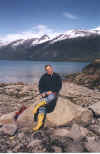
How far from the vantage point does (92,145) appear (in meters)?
5.77

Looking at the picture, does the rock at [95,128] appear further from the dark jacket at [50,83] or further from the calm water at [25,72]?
the calm water at [25,72]

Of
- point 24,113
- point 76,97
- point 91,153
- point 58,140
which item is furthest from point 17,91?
point 91,153

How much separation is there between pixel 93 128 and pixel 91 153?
2292 mm

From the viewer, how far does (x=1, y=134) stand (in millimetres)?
6738

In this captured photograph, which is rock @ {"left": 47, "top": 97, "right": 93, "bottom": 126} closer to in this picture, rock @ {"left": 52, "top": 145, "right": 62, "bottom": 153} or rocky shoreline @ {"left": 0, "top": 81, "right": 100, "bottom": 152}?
rocky shoreline @ {"left": 0, "top": 81, "right": 100, "bottom": 152}

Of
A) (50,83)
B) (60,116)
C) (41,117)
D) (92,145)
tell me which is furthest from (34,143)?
(50,83)

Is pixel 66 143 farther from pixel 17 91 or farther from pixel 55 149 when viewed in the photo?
pixel 17 91

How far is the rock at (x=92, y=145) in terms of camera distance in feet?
18.1

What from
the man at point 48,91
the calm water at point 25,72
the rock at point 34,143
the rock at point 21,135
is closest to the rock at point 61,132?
the rock at point 34,143

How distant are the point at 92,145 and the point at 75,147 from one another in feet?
2.03

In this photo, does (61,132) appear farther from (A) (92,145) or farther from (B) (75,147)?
(A) (92,145)

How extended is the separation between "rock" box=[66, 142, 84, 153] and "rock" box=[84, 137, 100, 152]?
0.23 meters

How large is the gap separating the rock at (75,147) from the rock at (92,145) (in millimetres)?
229

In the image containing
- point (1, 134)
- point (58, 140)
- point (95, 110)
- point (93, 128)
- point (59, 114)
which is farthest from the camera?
point (95, 110)
